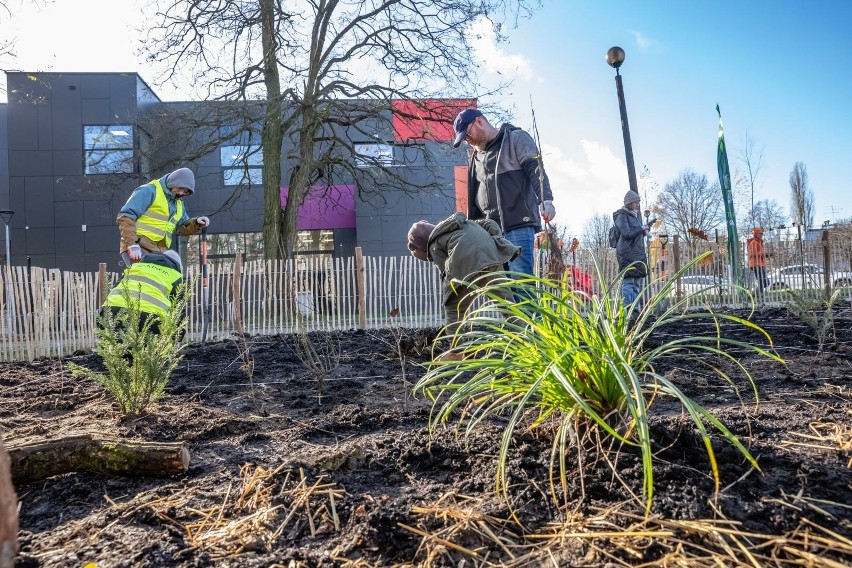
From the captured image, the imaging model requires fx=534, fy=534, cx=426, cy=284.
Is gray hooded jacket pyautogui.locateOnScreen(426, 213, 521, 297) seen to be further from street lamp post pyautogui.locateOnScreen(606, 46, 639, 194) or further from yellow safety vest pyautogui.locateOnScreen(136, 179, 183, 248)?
street lamp post pyautogui.locateOnScreen(606, 46, 639, 194)

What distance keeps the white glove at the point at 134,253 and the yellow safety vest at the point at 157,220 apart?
0.25 m

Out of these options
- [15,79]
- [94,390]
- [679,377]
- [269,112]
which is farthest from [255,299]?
[15,79]

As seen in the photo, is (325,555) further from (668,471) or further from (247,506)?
(668,471)

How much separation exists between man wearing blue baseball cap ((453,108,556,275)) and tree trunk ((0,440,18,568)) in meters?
3.79

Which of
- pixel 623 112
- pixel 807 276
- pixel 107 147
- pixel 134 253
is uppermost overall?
pixel 107 147

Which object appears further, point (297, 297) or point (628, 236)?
point (297, 297)

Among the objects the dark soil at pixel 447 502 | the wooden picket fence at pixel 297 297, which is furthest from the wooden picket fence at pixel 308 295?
the dark soil at pixel 447 502

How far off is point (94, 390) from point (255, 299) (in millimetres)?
7865

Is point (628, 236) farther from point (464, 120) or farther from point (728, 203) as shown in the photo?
point (464, 120)

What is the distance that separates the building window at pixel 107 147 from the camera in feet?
60.1

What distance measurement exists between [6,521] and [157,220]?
480 centimetres

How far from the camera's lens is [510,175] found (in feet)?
14.3

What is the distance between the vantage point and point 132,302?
3.14 metres

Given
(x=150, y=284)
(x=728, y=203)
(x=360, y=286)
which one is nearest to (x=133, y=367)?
(x=150, y=284)
